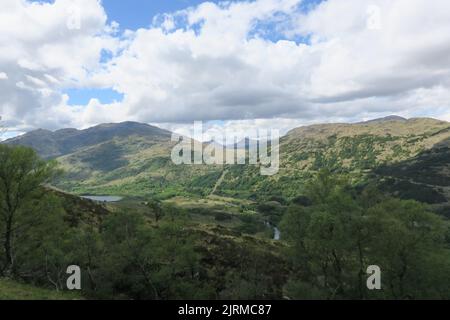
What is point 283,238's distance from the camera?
151 ft

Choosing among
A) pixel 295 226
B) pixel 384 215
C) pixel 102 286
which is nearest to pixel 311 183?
pixel 295 226

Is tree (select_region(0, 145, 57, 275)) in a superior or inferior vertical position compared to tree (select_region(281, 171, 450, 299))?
superior

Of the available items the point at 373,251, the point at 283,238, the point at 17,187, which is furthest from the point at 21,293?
the point at 373,251

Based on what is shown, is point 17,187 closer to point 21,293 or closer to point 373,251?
point 21,293

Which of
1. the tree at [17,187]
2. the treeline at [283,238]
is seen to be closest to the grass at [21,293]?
the tree at [17,187]

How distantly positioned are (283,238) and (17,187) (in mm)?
30666

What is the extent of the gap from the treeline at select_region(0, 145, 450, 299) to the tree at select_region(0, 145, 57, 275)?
0.09m

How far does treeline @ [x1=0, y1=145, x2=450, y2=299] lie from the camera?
3888 cm

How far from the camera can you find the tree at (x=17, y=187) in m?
37.2

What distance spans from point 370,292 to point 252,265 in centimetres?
2846

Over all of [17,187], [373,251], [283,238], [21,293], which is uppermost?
[17,187]

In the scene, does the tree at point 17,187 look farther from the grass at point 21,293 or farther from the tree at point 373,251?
the tree at point 373,251

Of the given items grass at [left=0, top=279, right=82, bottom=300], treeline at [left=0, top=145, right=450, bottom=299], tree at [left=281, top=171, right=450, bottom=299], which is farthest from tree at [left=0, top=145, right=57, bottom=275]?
tree at [left=281, top=171, right=450, bottom=299]

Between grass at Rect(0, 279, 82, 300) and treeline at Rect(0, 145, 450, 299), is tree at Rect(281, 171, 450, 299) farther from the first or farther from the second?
grass at Rect(0, 279, 82, 300)
